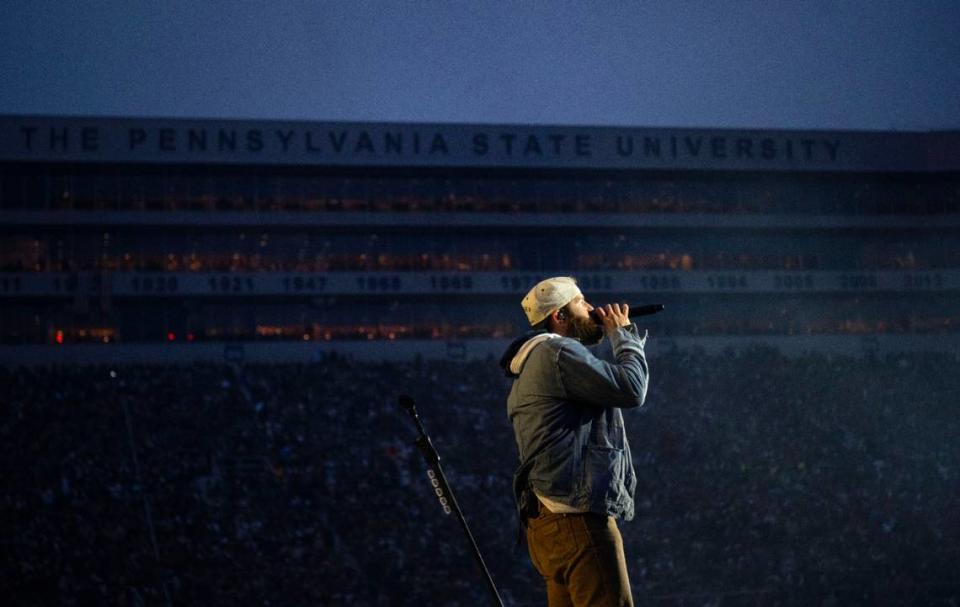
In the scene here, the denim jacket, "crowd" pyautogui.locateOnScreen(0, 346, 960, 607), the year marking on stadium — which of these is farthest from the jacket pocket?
the year marking on stadium

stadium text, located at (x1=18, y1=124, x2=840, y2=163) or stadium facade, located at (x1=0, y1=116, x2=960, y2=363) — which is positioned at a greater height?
stadium text, located at (x1=18, y1=124, x2=840, y2=163)

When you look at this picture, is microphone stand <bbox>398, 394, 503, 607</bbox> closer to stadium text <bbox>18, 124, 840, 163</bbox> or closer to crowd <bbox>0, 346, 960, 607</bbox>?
crowd <bbox>0, 346, 960, 607</bbox>

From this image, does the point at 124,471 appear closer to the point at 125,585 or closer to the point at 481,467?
the point at 125,585

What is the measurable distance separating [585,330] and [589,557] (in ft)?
3.03

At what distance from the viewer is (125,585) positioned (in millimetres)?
18734

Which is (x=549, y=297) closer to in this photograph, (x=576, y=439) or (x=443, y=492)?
(x=576, y=439)

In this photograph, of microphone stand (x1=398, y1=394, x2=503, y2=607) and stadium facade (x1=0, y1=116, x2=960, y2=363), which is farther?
stadium facade (x1=0, y1=116, x2=960, y2=363)

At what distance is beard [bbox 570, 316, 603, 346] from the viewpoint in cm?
431

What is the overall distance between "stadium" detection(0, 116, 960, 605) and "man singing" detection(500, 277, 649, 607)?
15763 mm

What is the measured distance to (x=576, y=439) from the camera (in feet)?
13.6

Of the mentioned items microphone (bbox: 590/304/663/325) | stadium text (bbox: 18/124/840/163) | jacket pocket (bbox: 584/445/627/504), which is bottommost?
jacket pocket (bbox: 584/445/627/504)

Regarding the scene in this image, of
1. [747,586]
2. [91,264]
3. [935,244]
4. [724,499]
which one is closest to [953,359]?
[935,244]

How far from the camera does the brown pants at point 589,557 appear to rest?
407 cm

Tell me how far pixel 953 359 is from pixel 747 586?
2286cm
